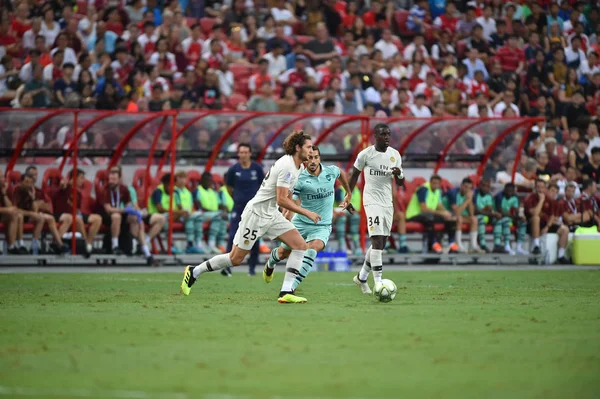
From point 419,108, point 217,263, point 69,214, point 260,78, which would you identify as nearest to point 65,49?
point 260,78

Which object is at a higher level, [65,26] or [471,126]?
[65,26]

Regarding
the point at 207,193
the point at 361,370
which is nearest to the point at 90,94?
the point at 207,193

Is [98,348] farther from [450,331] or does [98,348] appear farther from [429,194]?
[429,194]

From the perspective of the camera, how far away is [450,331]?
32.9 feet

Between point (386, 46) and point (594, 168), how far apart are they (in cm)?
648

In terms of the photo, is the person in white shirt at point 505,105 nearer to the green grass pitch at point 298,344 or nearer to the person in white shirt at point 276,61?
the person in white shirt at point 276,61

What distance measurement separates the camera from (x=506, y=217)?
974 inches

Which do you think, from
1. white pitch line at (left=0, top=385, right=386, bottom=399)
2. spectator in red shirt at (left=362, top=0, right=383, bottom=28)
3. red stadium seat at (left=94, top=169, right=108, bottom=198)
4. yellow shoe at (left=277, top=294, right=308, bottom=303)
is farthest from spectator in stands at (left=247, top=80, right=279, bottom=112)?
white pitch line at (left=0, top=385, right=386, bottom=399)

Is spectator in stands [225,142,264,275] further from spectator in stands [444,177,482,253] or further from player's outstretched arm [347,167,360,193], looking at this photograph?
spectator in stands [444,177,482,253]

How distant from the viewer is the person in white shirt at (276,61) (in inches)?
1075

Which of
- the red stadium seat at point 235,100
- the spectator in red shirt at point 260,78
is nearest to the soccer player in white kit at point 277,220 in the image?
the red stadium seat at point 235,100

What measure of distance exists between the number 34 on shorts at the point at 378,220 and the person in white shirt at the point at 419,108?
12392mm

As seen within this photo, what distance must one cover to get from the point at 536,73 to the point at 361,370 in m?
24.3

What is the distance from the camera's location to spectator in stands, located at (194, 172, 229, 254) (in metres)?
23.1
